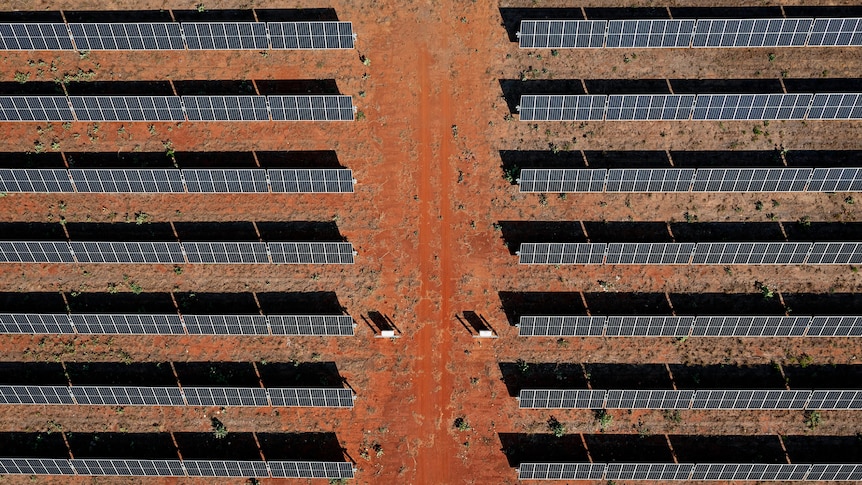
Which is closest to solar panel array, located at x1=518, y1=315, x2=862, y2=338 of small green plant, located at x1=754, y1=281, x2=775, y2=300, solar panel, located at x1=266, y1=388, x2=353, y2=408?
small green plant, located at x1=754, y1=281, x2=775, y2=300

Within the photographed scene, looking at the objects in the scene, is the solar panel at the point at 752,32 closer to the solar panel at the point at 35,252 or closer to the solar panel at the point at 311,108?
the solar panel at the point at 311,108

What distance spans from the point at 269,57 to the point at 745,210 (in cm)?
2310

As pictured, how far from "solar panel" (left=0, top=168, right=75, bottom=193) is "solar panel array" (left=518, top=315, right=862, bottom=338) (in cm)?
2204

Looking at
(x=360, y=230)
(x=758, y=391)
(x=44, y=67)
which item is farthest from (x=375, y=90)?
(x=758, y=391)

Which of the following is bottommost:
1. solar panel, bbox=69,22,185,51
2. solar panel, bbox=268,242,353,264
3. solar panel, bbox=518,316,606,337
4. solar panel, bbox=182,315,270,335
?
solar panel, bbox=518,316,606,337

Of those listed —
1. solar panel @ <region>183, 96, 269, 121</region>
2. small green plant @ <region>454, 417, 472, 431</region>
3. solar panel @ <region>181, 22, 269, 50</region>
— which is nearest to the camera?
solar panel @ <region>181, 22, 269, 50</region>

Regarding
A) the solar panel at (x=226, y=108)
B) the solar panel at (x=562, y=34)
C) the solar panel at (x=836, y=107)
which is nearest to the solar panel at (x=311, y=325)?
the solar panel at (x=226, y=108)

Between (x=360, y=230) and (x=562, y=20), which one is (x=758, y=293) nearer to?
(x=562, y=20)

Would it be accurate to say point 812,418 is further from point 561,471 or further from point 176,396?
point 176,396

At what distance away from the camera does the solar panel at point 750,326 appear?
23156 mm

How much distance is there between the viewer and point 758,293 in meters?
23.8

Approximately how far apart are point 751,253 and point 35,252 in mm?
32873

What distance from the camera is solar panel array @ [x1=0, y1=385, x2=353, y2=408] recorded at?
78.1 feet

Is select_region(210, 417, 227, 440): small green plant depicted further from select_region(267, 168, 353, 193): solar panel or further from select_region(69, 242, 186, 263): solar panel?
select_region(267, 168, 353, 193): solar panel
